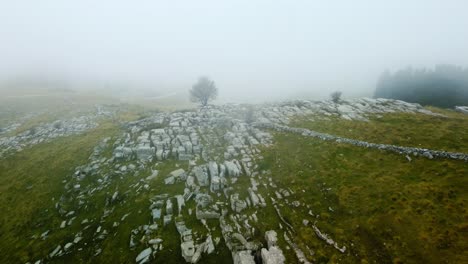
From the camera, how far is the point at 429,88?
128250 millimetres

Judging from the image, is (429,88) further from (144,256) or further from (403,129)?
(144,256)

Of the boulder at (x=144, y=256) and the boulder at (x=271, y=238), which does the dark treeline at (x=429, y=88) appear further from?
the boulder at (x=144, y=256)

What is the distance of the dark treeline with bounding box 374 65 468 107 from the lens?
347 ft

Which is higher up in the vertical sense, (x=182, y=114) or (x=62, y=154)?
(x=182, y=114)

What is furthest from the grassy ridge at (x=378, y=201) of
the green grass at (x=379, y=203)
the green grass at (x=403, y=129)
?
the green grass at (x=403, y=129)

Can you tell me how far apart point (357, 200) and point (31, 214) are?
43.8 meters

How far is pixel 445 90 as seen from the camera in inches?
4707

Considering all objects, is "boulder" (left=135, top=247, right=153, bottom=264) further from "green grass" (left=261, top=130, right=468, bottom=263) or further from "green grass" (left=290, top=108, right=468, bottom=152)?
"green grass" (left=290, top=108, right=468, bottom=152)

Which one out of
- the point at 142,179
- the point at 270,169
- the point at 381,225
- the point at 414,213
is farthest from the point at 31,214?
the point at 414,213

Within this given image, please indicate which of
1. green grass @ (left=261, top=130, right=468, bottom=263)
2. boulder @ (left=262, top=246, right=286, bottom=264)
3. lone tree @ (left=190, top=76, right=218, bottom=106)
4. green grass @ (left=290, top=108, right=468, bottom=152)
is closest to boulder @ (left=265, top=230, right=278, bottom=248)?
boulder @ (left=262, top=246, right=286, bottom=264)

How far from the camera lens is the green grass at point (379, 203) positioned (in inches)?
806

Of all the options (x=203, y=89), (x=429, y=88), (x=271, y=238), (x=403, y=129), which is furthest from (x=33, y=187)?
(x=429, y=88)

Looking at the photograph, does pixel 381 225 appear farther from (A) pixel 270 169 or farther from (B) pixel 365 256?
(A) pixel 270 169

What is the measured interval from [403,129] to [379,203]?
85.6 ft
